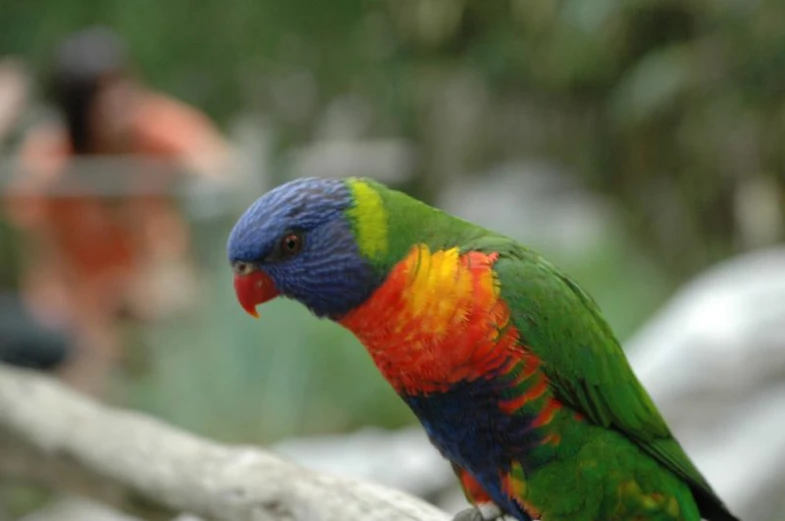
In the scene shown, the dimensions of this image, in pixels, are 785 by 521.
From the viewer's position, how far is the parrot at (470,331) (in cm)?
113

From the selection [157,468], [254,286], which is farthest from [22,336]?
[254,286]

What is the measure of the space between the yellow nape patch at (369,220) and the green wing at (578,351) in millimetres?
129

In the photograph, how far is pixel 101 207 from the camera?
2600 millimetres

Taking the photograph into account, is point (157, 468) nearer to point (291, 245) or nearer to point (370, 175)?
point (291, 245)

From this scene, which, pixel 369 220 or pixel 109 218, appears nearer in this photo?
pixel 369 220

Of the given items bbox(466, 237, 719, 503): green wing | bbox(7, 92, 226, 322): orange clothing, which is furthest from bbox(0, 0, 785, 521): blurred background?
bbox(466, 237, 719, 503): green wing

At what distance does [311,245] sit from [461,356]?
224 millimetres

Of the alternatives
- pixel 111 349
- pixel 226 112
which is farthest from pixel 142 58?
pixel 111 349

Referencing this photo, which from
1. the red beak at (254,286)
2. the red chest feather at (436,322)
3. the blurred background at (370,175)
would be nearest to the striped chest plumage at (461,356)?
the red chest feather at (436,322)

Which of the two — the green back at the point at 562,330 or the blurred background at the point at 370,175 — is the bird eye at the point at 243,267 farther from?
the blurred background at the point at 370,175

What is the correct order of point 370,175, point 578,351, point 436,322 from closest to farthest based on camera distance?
point 436,322, point 578,351, point 370,175

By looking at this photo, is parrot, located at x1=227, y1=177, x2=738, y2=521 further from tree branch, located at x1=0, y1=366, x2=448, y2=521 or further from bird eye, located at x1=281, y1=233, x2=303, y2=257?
tree branch, located at x1=0, y1=366, x2=448, y2=521

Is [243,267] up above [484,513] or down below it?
above

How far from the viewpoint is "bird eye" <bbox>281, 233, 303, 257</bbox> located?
113 centimetres
